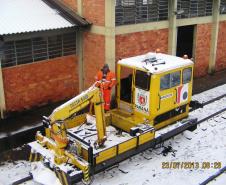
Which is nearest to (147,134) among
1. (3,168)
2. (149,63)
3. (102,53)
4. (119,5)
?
(149,63)

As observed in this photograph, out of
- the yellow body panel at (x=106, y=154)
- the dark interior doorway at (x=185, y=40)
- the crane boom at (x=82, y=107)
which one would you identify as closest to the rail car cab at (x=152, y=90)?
the crane boom at (x=82, y=107)

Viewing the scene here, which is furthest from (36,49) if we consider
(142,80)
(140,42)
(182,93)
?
(182,93)

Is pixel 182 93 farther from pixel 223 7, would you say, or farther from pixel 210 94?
pixel 223 7

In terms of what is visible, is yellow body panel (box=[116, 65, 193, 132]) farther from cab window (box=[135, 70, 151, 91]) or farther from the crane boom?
the crane boom

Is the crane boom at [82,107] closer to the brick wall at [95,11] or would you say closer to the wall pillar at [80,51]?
the brick wall at [95,11]

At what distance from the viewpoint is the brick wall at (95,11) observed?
1284 centimetres

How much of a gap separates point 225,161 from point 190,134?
178 centimetres

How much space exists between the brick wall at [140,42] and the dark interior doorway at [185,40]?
70.7 inches

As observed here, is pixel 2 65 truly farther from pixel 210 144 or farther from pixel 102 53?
pixel 210 144

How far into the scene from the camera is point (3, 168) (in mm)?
9430

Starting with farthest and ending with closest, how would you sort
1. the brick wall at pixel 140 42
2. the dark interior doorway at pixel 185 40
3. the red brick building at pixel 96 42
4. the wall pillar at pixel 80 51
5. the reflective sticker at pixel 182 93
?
1. the dark interior doorway at pixel 185 40
2. the wall pillar at pixel 80 51
3. the brick wall at pixel 140 42
4. the red brick building at pixel 96 42
5. the reflective sticker at pixel 182 93

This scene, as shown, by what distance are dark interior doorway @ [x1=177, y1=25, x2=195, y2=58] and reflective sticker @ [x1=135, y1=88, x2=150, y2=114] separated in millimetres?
7967

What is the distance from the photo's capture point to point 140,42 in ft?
46.7

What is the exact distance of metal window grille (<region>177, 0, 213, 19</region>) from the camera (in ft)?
51.3
